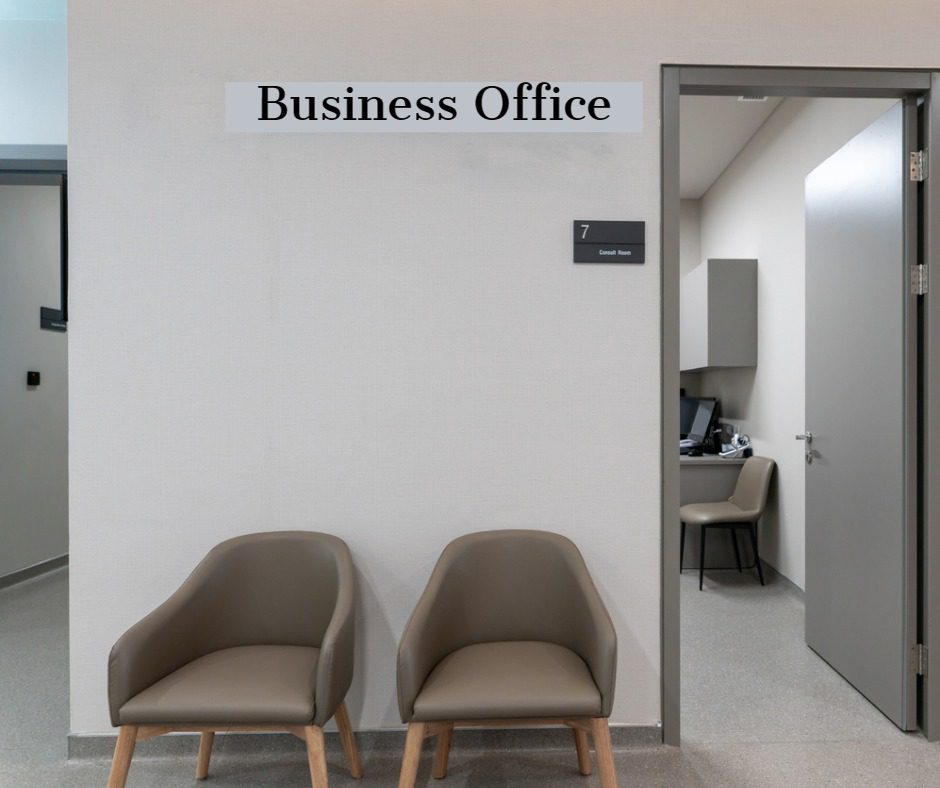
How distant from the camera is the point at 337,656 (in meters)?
1.86

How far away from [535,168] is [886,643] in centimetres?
226

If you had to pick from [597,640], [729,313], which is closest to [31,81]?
[597,640]

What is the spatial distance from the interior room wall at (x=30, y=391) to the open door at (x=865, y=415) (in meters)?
4.82

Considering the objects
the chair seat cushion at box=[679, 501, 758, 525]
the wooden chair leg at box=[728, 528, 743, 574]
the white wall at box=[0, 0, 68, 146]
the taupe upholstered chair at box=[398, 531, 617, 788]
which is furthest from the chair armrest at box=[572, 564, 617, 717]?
the white wall at box=[0, 0, 68, 146]

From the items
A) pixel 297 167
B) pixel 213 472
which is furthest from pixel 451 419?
pixel 297 167

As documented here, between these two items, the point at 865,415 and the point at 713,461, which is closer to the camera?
the point at 865,415

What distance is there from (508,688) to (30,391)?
4.34m

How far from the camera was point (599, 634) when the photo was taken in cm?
190

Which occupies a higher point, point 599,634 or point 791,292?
point 791,292

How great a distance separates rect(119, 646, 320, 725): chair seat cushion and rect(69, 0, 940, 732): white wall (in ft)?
1.61

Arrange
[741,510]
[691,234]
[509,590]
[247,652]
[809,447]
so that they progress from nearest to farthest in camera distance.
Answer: [247,652]
[509,590]
[809,447]
[741,510]
[691,234]

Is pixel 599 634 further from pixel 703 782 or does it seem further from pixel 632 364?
pixel 632 364

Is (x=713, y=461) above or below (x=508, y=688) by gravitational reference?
above

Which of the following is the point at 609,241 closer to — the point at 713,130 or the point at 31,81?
the point at 713,130
